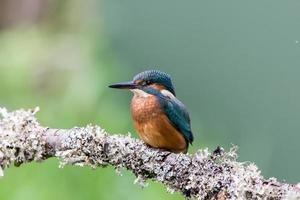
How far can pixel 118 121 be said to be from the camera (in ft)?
13.6

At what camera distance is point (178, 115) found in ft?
7.28

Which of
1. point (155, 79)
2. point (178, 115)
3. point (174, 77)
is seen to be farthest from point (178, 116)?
point (174, 77)

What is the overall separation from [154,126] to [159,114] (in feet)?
0.14

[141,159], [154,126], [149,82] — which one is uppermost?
[149,82]

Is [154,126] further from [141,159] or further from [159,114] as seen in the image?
[141,159]

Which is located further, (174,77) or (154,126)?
(174,77)

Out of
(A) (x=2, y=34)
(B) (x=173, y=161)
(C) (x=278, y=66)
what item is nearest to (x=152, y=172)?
(B) (x=173, y=161)

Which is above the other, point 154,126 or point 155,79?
point 155,79

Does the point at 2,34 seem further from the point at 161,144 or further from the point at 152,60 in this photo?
the point at 161,144

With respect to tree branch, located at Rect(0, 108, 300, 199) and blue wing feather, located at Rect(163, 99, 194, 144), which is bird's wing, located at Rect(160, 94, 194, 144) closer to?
blue wing feather, located at Rect(163, 99, 194, 144)

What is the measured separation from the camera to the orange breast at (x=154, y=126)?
7.25 ft

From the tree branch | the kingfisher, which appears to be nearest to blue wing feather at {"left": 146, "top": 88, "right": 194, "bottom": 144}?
the kingfisher

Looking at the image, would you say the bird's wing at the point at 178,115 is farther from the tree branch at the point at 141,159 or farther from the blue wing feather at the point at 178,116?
the tree branch at the point at 141,159

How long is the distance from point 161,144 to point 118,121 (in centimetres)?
193
